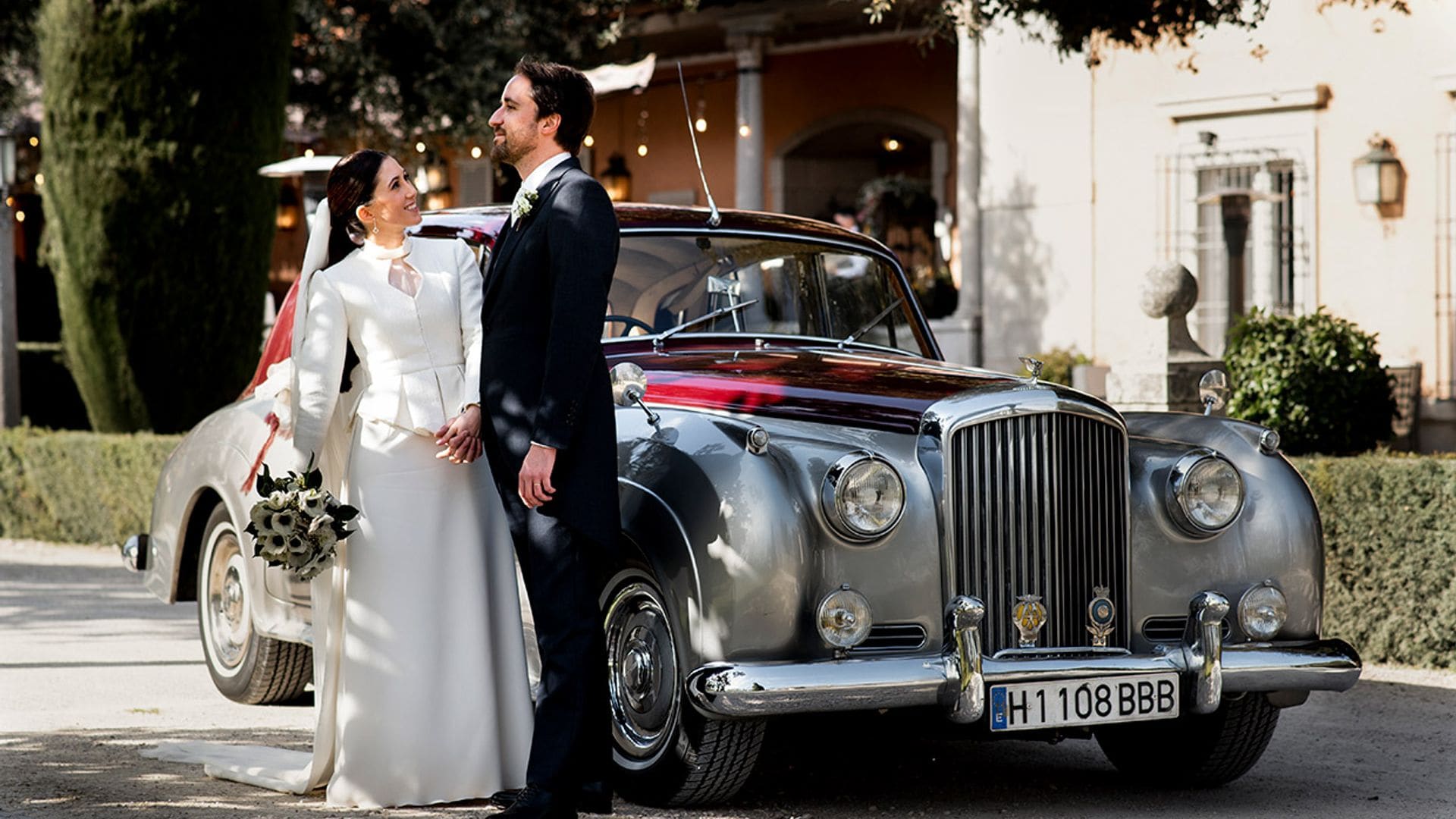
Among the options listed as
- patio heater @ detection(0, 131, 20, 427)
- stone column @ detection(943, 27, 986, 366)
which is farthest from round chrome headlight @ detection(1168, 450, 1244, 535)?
patio heater @ detection(0, 131, 20, 427)

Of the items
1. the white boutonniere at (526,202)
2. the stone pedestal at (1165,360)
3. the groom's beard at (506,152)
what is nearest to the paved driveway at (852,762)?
the white boutonniere at (526,202)

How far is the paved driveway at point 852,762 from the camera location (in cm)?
515

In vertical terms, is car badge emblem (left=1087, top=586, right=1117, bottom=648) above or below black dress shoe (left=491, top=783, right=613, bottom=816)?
above

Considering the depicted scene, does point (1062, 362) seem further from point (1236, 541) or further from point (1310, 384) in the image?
point (1236, 541)

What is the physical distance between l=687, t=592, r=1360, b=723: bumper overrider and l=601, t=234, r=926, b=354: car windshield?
5.14 feet

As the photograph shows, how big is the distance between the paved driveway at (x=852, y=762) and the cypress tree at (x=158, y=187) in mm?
5903

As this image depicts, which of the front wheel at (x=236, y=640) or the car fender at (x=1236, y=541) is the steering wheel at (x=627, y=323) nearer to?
the car fender at (x=1236, y=541)

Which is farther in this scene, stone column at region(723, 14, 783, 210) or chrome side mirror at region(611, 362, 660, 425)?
stone column at region(723, 14, 783, 210)

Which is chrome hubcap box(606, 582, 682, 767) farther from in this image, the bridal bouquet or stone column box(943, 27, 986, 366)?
stone column box(943, 27, 986, 366)

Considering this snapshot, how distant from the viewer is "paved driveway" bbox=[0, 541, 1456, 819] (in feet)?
16.9

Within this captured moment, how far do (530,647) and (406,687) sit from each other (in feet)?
1.67

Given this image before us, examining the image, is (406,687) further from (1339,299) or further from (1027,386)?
(1339,299)

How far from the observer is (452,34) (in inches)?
Result: 721

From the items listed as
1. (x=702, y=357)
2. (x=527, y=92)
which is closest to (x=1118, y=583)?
(x=702, y=357)
